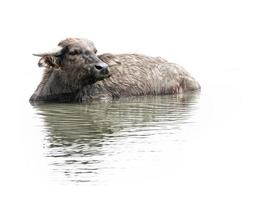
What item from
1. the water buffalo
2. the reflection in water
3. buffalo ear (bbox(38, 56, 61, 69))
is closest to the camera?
the reflection in water

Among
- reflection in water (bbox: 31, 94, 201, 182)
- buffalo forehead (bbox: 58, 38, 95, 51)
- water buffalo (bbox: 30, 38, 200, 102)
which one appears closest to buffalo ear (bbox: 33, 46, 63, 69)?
water buffalo (bbox: 30, 38, 200, 102)

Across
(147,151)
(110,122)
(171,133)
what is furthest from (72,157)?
(110,122)

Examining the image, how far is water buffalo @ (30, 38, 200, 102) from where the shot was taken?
18531 millimetres

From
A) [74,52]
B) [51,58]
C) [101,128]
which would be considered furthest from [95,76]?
[101,128]

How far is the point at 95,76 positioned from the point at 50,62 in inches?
39.9

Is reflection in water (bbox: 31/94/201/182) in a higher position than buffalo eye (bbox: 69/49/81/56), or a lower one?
lower

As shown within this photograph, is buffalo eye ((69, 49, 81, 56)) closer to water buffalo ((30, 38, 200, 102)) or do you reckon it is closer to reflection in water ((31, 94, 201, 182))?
water buffalo ((30, 38, 200, 102))

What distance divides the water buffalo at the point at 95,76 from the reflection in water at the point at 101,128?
511mm

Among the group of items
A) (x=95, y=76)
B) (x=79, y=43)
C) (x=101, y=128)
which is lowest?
(x=101, y=128)

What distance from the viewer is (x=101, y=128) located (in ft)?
48.2

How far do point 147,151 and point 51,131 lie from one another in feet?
8.45

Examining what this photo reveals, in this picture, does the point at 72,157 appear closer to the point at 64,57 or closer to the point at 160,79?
the point at 64,57

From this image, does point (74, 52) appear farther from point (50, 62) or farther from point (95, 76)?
point (95, 76)

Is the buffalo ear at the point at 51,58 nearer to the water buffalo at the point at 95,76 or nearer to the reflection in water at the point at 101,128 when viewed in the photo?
the water buffalo at the point at 95,76
